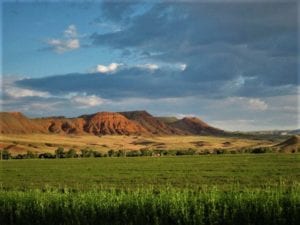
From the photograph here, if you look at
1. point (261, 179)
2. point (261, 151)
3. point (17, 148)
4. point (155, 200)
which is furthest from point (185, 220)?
point (17, 148)

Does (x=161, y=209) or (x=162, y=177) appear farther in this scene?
(x=162, y=177)

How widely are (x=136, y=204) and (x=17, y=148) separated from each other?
13033cm

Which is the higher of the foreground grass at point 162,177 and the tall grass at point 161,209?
the tall grass at point 161,209

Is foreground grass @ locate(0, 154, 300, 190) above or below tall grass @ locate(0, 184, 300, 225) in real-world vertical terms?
below

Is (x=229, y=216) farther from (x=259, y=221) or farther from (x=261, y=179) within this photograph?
(x=261, y=179)

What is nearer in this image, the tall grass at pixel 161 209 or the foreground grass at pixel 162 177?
the tall grass at pixel 161 209

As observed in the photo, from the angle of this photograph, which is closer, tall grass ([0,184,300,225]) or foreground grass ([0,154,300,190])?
tall grass ([0,184,300,225])

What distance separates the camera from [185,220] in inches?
677

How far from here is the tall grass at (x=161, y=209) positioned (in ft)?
55.8

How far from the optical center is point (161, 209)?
57.9ft

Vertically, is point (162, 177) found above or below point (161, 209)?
below

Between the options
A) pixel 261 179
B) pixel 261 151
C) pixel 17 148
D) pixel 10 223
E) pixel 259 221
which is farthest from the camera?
pixel 17 148

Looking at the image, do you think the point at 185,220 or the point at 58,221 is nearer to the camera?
the point at 185,220

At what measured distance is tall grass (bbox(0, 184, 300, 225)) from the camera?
17000 mm
